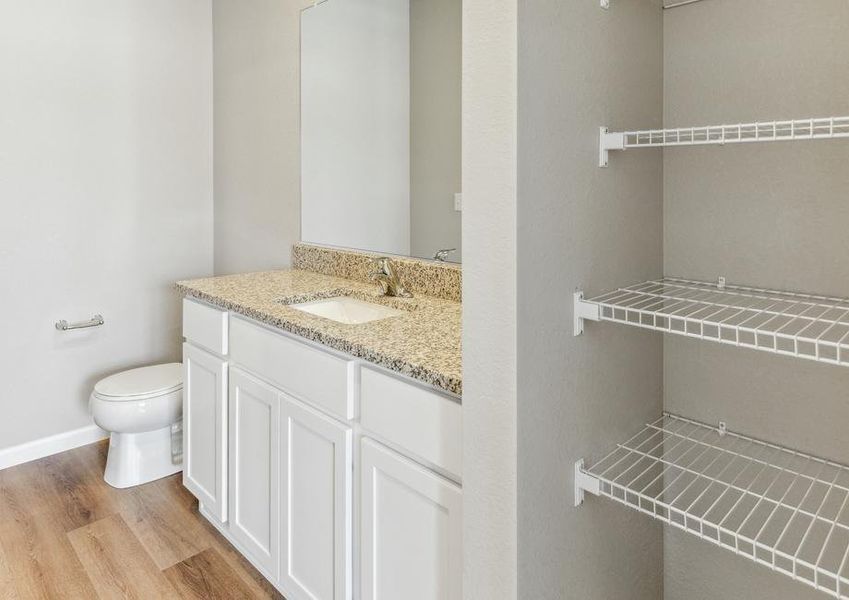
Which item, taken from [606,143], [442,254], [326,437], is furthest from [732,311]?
[442,254]

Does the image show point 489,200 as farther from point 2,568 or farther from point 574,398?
point 2,568

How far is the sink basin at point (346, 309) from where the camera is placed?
1.93 meters

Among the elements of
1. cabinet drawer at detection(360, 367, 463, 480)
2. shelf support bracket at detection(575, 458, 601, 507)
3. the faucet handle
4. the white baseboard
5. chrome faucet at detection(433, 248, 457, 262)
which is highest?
chrome faucet at detection(433, 248, 457, 262)

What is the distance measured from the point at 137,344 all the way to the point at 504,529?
2.54m

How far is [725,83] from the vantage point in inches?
46.5

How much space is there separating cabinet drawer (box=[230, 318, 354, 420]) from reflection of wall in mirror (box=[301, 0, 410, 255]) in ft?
2.19

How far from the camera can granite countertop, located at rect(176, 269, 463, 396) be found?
120cm

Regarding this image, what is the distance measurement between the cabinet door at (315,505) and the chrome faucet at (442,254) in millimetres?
717

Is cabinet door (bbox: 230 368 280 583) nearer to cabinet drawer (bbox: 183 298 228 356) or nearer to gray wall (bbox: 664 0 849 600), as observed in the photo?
cabinet drawer (bbox: 183 298 228 356)

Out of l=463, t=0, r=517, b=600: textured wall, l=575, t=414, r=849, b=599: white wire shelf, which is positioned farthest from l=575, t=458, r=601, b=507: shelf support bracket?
l=463, t=0, r=517, b=600: textured wall

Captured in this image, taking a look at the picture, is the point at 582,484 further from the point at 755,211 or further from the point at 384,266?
the point at 384,266

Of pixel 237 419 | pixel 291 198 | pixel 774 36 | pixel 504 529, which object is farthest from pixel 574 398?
pixel 291 198

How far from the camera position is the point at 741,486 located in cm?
118

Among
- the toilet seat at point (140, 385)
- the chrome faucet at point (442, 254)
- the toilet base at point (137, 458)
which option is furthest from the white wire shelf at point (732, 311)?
the toilet base at point (137, 458)
